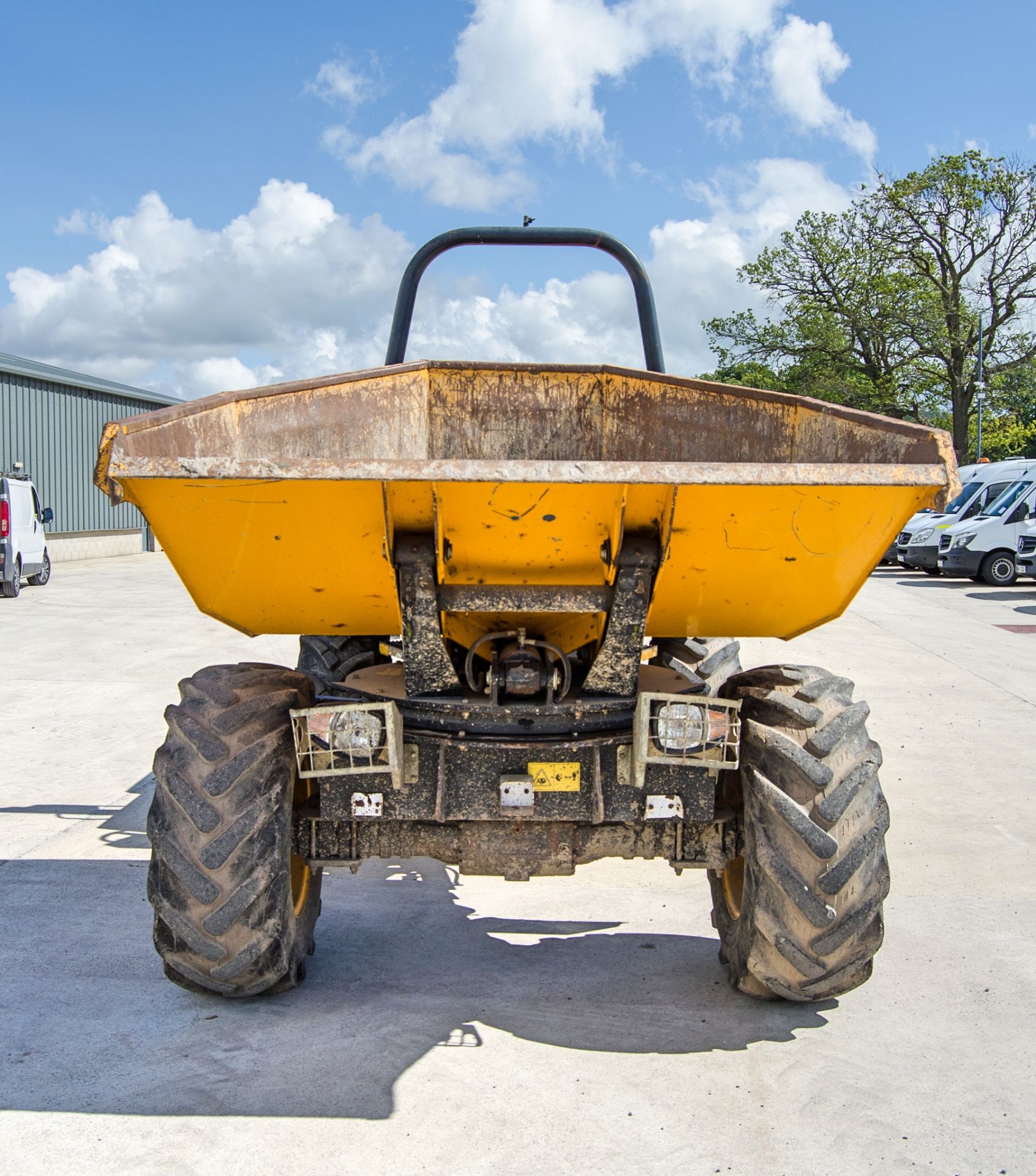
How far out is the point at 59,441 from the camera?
2866 cm

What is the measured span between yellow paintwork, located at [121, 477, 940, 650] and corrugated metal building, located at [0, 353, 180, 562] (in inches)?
942

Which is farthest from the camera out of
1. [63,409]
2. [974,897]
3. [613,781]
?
[63,409]

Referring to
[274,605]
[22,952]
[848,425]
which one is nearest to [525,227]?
[848,425]

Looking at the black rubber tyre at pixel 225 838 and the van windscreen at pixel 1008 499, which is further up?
the van windscreen at pixel 1008 499

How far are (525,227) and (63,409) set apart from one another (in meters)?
26.6

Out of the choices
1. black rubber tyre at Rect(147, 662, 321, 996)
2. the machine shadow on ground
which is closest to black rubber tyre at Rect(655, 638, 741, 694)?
the machine shadow on ground

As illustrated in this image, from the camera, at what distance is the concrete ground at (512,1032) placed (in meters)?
3.01

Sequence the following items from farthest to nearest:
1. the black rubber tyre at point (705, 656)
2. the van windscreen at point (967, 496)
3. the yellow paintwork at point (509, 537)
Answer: the van windscreen at point (967, 496)
the black rubber tyre at point (705, 656)
the yellow paintwork at point (509, 537)

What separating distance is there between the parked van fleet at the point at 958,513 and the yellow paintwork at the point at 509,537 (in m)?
21.8

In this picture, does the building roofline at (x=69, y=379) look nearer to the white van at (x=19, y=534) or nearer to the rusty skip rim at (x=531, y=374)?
the white van at (x=19, y=534)

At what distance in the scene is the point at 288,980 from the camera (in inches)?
151

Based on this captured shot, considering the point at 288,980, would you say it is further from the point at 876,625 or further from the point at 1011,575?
the point at 1011,575

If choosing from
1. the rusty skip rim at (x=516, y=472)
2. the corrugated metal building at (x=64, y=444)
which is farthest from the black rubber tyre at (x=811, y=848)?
the corrugated metal building at (x=64, y=444)

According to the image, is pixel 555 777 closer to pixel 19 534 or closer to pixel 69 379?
pixel 19 534
